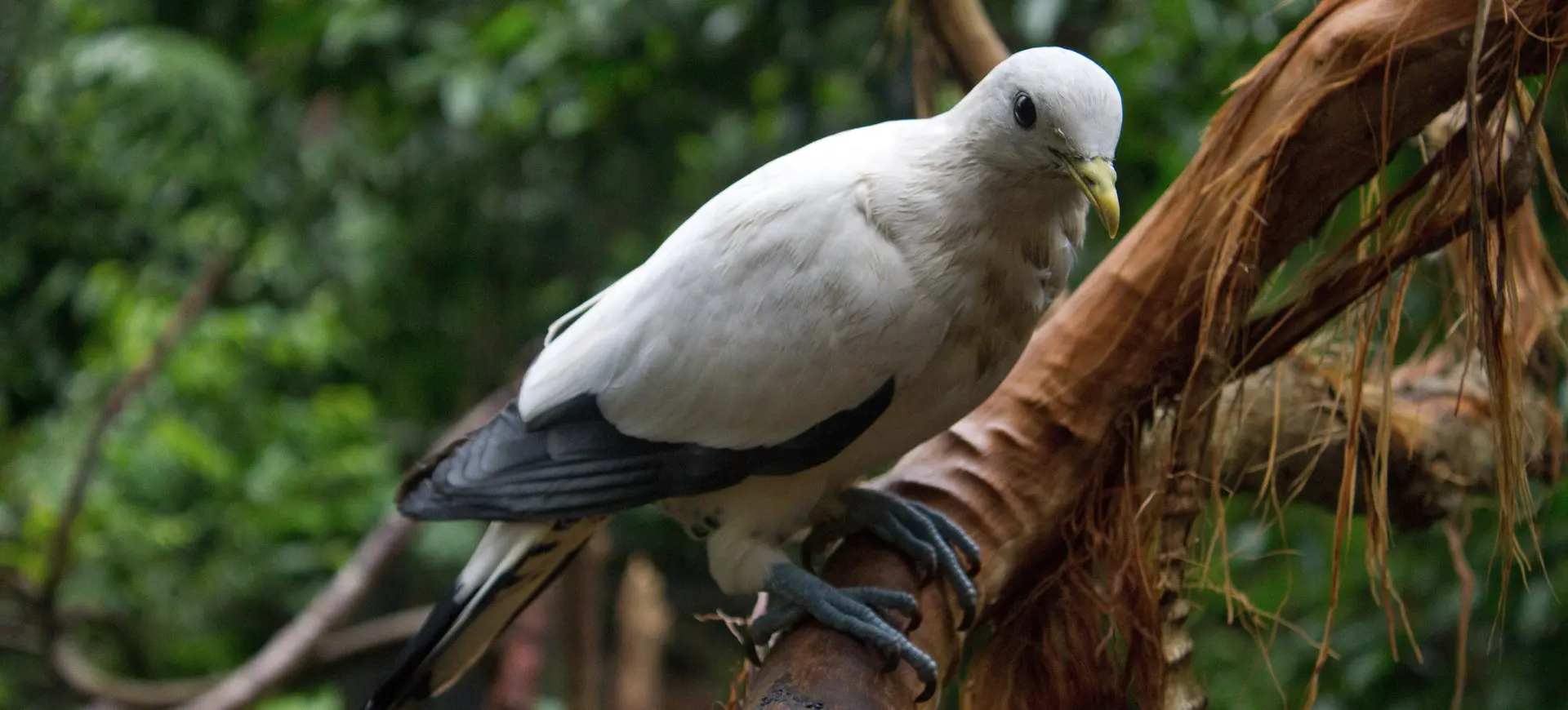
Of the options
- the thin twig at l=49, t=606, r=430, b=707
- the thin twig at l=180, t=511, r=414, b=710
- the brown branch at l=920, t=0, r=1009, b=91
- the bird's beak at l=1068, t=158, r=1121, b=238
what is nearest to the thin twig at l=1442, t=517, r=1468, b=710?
the bird's beak at l=1068, t=158, r=1121, b=238

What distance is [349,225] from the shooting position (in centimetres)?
317

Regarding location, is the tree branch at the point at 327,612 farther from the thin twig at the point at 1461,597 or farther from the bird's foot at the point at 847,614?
the thin twig at the point at 1461,597

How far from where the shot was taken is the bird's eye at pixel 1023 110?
116 cm

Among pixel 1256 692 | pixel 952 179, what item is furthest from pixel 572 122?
pixel 1256 692

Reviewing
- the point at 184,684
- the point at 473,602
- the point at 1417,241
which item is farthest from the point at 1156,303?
the point at 184,684

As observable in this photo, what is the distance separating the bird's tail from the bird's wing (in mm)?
108

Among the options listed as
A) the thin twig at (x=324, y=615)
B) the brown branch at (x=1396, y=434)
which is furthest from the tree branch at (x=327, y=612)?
the brown branch at (x=1396, y=434)

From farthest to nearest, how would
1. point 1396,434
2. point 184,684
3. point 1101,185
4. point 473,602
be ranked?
point 184,684 < point 1396,434 < point 473,602 < point 1101,185

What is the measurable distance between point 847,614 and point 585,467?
0.34 meters

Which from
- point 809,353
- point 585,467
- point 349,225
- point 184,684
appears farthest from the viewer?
point 349,225

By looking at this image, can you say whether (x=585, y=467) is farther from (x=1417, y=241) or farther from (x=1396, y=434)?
A: (x=1396, y=434)

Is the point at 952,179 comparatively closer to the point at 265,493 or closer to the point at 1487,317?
the point at 1487,317

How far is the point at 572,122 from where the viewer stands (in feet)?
8.29

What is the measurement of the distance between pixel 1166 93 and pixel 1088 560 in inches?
37.7
